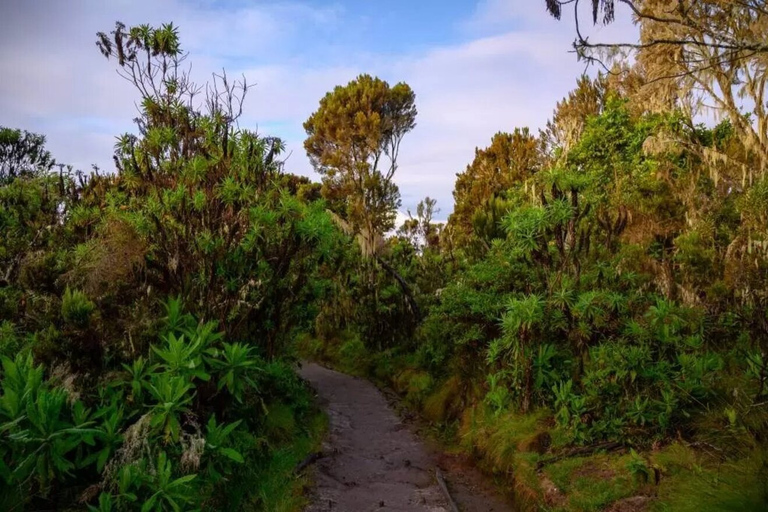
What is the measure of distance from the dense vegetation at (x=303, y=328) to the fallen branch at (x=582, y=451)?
3cm

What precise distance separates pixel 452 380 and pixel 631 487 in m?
6.36

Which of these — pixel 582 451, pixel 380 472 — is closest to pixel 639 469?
pixel 582 451

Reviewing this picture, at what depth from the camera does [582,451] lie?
22.0 ft

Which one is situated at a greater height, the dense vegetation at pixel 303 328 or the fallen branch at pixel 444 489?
the dense vegetation at pixel 303 328

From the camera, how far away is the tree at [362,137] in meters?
22.3

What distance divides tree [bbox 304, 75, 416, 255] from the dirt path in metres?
11.2

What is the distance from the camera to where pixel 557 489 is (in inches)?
243

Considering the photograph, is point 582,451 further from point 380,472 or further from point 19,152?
point 19,152

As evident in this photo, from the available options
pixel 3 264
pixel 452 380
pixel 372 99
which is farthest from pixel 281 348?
pixel 372 99

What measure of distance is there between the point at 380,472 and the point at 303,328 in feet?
12.3

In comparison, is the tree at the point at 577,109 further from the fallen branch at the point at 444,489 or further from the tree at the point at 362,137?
the fallen branch at the point at 444,489

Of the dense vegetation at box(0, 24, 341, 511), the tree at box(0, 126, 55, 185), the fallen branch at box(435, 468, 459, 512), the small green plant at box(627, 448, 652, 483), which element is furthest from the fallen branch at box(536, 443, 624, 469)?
the tree at box(0, 126, 55, 185)

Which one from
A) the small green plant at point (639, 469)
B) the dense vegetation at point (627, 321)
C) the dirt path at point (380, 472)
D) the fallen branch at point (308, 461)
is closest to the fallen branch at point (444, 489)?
the dirt path at point (380, 472)

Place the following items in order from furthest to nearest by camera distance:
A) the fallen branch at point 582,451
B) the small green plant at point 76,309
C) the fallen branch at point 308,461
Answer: the fallen branch at point 308,461
the fallen branch at point 582,451
the small green plant at point 76,309
